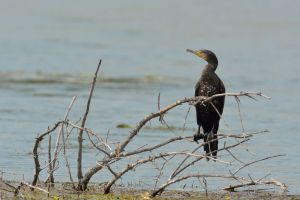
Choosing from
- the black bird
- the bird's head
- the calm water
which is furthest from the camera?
the calm water

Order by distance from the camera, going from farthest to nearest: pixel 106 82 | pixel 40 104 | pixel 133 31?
pixel 133 31 < pixel 106 82 < pixel 40 104

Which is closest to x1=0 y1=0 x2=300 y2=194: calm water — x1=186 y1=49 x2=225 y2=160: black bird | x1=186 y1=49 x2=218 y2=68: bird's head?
x1=186 y1=49 x2=225 y2=160: black bird

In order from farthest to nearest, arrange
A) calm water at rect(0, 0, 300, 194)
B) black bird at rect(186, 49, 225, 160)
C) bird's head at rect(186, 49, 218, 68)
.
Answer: calm water at rect(0, 0, 300, 194), bird's head at rect(186, 49, 218, 68), black bird at rect(186, 49, 225, 160)

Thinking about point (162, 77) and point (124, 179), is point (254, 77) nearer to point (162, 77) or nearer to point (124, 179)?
point (162, 77)

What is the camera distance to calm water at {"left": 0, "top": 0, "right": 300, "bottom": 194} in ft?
38.7

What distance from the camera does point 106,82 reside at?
54.0 feet

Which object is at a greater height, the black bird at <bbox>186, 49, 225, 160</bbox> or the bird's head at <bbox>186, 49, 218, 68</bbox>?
the bird's head at <bbox>186, 49, 218, 68</bbox>

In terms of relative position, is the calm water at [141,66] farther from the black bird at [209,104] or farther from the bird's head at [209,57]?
the bird's head at [209,57]

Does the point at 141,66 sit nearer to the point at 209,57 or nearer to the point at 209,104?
the point at 209,57

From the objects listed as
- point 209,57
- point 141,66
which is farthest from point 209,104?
point 141,66

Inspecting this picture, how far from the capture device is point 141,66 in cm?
1819

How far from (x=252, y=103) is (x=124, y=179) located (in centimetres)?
609

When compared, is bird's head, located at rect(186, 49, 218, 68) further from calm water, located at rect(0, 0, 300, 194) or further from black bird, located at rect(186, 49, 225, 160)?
calm water, located at rect(0, 0, 300, 194)

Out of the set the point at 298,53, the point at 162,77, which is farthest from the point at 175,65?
the point at 298,53
